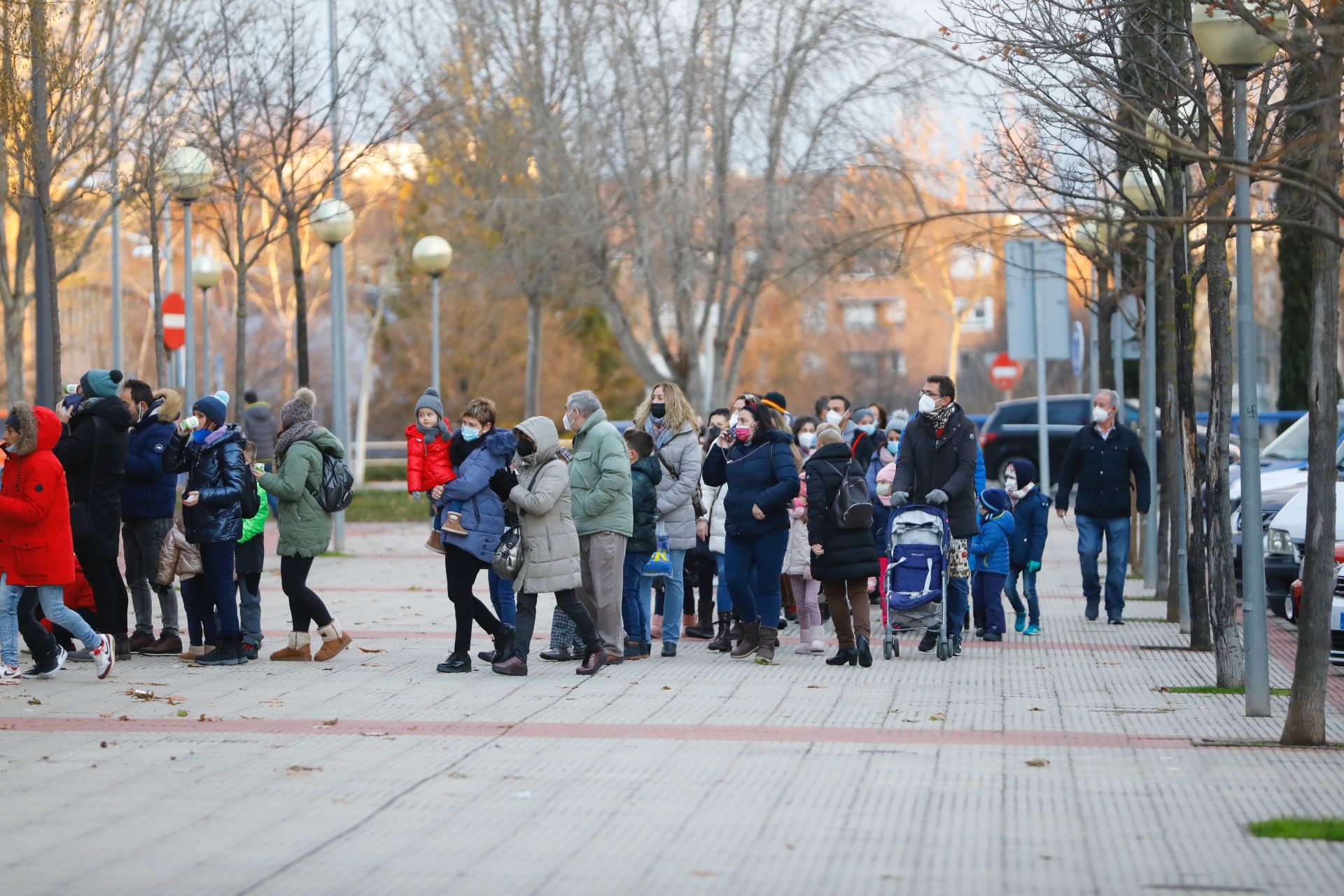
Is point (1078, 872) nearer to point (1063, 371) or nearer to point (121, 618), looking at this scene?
point (121, 618)

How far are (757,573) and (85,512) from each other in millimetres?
4498

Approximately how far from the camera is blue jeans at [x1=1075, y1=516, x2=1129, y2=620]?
1410cm

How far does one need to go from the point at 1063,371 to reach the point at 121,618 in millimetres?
52572

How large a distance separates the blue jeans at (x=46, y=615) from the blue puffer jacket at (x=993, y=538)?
637 centimetres

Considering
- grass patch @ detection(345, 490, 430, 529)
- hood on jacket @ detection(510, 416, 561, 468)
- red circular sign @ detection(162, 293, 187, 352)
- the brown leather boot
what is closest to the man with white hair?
hood on jacket @ detection(510, 416, 561, 468)

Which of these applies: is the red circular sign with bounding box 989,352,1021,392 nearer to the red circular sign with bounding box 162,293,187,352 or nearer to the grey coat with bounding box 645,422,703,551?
the red circular sign with bounding box 162,293,187,352

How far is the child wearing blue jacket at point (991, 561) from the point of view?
13.1 meters

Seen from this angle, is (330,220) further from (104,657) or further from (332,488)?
(104,657)

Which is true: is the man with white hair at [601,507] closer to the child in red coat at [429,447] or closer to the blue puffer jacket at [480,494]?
the blue puffer jacket at [480,494]

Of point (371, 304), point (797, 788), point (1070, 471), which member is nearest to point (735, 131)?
point (1070, 471)

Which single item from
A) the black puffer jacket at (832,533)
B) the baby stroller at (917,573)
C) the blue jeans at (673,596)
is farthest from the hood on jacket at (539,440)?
the baby stroller at (917,573)

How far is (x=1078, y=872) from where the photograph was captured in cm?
596

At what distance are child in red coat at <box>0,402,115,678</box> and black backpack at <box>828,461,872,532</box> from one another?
4.75 meters

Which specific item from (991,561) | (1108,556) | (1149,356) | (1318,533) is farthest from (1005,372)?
(1318,533)
